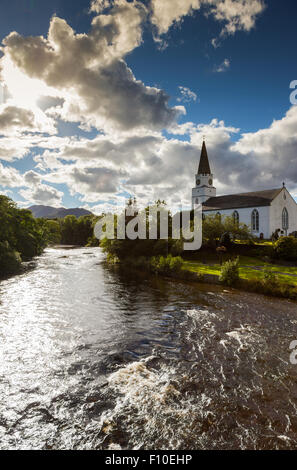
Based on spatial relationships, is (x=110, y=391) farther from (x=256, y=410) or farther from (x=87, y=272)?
(x=87, y=272)

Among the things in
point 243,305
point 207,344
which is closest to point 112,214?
point 243,305

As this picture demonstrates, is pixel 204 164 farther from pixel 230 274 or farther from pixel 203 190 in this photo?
pixel 230 274

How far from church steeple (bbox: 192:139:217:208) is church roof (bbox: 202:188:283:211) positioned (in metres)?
6.38

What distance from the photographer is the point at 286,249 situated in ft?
108

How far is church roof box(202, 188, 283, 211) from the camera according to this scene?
5868 cm

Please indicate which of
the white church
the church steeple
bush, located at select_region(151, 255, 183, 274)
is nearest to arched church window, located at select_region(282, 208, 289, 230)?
the white church

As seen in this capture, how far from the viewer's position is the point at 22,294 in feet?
70.9

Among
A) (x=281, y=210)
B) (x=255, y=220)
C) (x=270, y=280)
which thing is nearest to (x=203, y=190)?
(x=255, y=220)

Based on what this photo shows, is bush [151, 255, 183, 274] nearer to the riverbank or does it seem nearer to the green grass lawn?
the riverbank

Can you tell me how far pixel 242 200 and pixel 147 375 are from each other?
60.3 metres

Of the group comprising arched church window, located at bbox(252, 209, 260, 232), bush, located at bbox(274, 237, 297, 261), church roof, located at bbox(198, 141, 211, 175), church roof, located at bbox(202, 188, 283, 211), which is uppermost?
church roof, located at bbox(198, 141, 211, 175)

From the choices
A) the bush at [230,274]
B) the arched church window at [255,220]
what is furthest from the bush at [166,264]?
the arched church window at [255,220]

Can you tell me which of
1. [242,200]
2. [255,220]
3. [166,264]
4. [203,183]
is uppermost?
[203,183]

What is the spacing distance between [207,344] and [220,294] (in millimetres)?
10449
